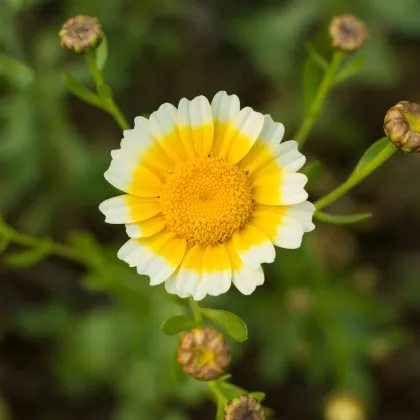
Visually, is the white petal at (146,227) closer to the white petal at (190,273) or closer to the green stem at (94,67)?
the white petal at (190,273)

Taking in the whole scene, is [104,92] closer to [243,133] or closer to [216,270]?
[243,133]

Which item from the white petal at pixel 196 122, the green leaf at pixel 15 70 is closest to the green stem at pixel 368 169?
the white petal at pixel 196 122

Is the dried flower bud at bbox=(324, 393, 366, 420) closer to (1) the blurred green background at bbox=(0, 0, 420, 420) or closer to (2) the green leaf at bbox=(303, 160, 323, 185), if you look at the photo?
(1) the blurred green background at bbox=(0, 0, 420, 420)

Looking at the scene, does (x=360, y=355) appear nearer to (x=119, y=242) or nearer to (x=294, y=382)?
(x=294, y=382)

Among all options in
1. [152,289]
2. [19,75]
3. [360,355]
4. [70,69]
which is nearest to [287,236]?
[152,289]

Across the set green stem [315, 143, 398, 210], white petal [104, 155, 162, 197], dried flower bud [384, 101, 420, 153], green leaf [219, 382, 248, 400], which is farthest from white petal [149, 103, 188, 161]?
green leaf [219, 382, 248, 400]

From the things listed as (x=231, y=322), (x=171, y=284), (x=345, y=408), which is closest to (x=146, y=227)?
(x=171, y=284)
